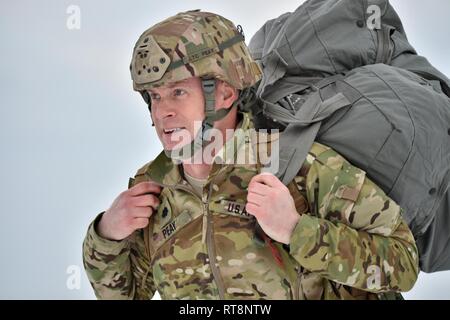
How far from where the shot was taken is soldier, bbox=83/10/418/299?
1.96 m

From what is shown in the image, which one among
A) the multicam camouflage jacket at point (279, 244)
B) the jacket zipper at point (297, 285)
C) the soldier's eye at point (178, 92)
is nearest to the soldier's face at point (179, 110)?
the soldier's eye at point (178, 92)

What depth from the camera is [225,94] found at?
210 cm

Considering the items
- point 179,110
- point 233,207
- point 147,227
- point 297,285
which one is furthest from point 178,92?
point 297,285

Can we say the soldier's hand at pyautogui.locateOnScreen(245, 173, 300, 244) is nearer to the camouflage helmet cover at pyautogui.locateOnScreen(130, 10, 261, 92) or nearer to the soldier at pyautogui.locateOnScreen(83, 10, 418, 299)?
the soldier at pyautogui.locateOnScreen(83, 10, 418, 299)

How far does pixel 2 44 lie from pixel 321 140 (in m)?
2.65

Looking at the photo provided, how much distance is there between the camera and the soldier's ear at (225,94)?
2078 millimetres

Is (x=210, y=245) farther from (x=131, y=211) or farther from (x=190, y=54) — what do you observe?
(x=190, y=54)

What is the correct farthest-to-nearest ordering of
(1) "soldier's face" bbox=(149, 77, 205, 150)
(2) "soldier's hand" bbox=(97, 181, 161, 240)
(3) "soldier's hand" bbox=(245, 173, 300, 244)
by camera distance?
(2) "soldier's hand" bbox=(97, 181, 161, 240), (1) "soldier's face" bbox=(149, 77, 205, 150), (3) "soldier's hand" bbox=(245, 173, 300, 244)

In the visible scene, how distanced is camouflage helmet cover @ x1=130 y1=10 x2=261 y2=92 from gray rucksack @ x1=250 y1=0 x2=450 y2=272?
0.23 m

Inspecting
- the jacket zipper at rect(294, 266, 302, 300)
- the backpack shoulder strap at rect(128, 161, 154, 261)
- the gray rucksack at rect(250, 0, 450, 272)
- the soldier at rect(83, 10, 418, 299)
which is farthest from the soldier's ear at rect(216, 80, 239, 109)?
the jacket zipper at rect(294, 266, 302, 300)
